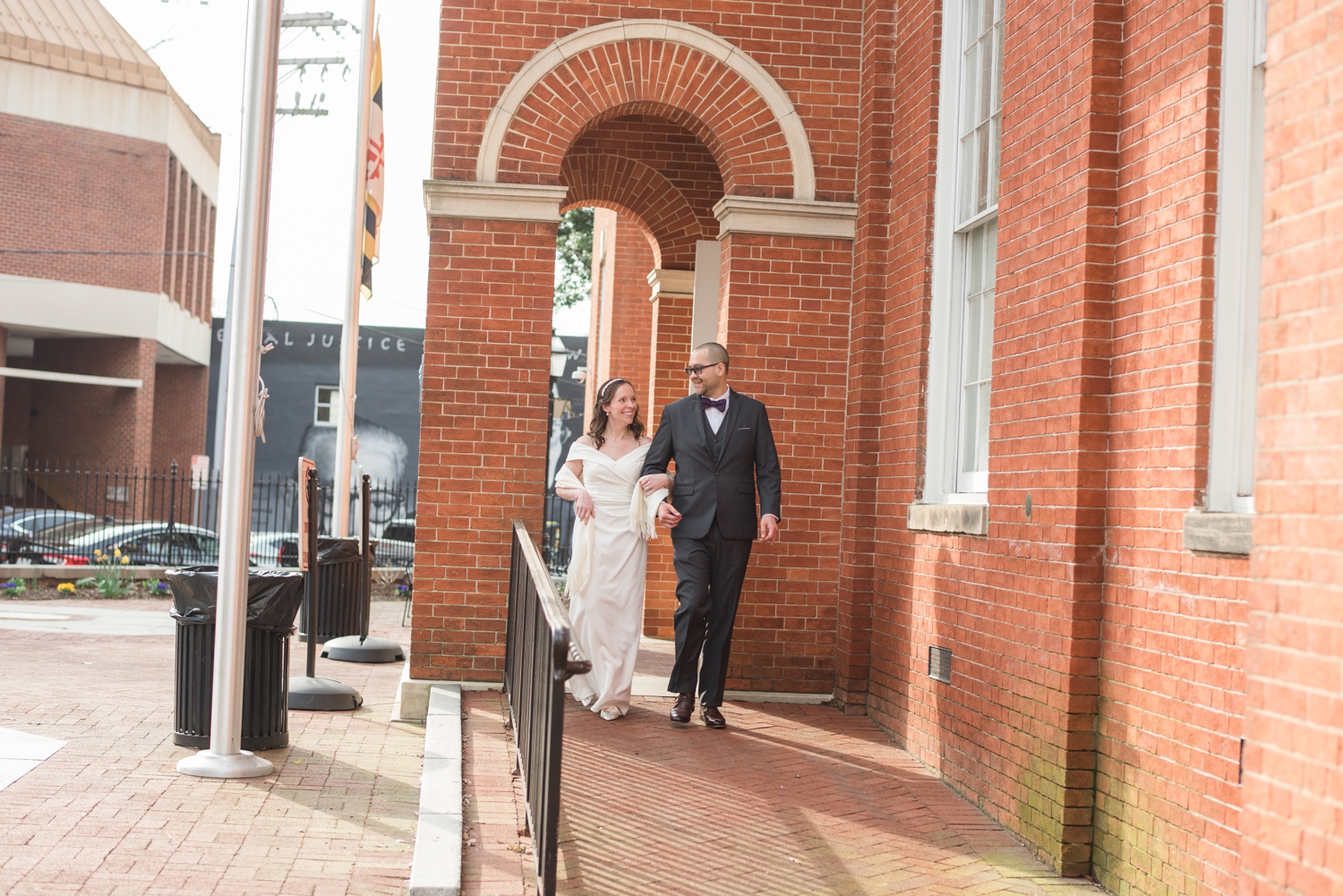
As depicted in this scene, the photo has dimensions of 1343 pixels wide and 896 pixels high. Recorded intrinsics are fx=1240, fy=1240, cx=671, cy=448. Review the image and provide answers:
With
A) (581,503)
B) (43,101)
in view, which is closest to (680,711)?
(581,503)

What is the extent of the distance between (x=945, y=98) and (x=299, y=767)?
16.5ft

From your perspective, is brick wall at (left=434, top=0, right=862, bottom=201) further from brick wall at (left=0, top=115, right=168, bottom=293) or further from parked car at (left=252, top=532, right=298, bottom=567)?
brick wall at (left=0, top=115, right=168, bottom=293)

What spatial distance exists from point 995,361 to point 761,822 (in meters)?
2.35

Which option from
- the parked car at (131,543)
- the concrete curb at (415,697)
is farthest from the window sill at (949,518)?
the parked car at (131,543)

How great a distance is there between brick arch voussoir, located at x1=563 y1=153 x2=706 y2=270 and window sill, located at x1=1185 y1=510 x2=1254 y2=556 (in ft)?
25.2

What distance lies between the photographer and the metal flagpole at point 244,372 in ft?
19.2

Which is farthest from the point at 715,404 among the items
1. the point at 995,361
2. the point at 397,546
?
the point at 397,546

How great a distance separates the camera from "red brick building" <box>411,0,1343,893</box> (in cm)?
294

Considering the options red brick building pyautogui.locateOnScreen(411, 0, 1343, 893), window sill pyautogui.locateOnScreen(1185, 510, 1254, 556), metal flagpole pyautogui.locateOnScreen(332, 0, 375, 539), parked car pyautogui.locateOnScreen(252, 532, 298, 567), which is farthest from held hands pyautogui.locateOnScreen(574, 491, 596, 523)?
parked car pyautogui.locateOnScreen(252, 532, 298, 567)

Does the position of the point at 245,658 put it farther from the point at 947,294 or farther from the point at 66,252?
the point at 66,252

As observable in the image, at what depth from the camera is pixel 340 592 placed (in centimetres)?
1127

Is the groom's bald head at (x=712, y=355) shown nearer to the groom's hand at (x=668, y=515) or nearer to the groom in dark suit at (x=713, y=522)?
the groom in dark suit at (x=713, y=522)

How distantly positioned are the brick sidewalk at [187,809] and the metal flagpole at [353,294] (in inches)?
161

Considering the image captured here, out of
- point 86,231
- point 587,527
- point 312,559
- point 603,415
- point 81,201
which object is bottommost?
point 312,559
